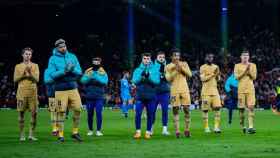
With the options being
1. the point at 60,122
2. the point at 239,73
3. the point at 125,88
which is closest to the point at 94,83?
the point at 60,122

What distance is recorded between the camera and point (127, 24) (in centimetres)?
5975

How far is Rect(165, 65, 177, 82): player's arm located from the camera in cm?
2188

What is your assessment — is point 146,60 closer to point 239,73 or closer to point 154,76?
point 154,76

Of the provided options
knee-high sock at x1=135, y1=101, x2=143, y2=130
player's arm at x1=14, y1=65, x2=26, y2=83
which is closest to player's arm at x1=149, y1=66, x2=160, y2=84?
knee-high sock at x1=135, y1=101, x2=143, y2=130

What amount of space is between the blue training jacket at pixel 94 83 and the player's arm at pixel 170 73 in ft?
8.44

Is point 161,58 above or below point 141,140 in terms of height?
above

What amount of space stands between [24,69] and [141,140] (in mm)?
3842

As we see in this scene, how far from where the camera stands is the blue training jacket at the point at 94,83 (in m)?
23.5

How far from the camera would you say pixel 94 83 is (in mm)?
23594

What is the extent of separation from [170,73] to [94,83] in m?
2.89

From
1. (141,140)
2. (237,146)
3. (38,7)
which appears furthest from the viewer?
(38,7)

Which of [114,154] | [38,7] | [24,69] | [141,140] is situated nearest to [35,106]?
[24,69]

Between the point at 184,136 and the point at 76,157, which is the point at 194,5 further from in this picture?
the point at 76,157

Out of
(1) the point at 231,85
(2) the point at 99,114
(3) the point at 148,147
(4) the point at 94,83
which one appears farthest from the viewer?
(1) the point at 231,85
